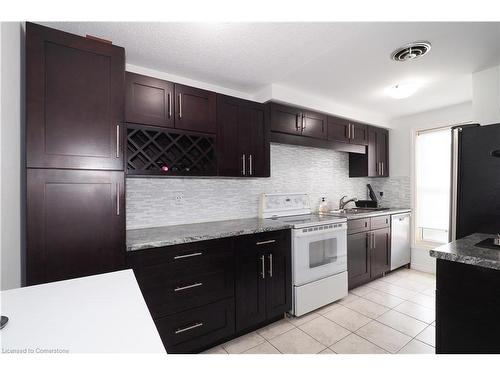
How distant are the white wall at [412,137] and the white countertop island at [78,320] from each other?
428 centimetres

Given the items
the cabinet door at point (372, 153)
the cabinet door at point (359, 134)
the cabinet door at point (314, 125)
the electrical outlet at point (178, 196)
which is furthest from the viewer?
the cabinet door at point (372, 153)

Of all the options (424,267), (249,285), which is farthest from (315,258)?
(424,267)

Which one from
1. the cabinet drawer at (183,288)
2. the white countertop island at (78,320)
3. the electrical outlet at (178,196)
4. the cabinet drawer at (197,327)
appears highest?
the electrical outlet at (178,196)

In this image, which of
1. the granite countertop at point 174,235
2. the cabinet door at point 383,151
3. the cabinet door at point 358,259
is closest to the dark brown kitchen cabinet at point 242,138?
the granite countertop at point 174,235

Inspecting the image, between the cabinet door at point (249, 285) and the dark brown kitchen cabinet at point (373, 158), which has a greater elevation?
the dark brown kitchen cabinet at point (373, 158)

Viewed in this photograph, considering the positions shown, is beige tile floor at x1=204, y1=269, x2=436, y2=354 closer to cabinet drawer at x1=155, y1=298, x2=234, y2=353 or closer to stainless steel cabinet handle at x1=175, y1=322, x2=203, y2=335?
cabinet drawer at x1=155, y1=298, x2=234, y2=353

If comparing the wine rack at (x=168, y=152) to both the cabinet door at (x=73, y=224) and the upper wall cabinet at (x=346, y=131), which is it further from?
the upper wall cabinet at (x=346, y=131)

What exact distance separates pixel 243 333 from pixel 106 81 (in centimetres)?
227

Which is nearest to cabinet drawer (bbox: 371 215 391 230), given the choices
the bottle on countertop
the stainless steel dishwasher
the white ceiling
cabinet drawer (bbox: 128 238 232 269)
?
the stainless steel dishwasher

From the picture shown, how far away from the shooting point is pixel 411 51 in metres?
1.92

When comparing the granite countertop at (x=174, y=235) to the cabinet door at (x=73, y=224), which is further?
the granite countertop at (x=174, y=235)

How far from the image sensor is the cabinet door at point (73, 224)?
129 centimetres

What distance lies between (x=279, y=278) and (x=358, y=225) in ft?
4.54
